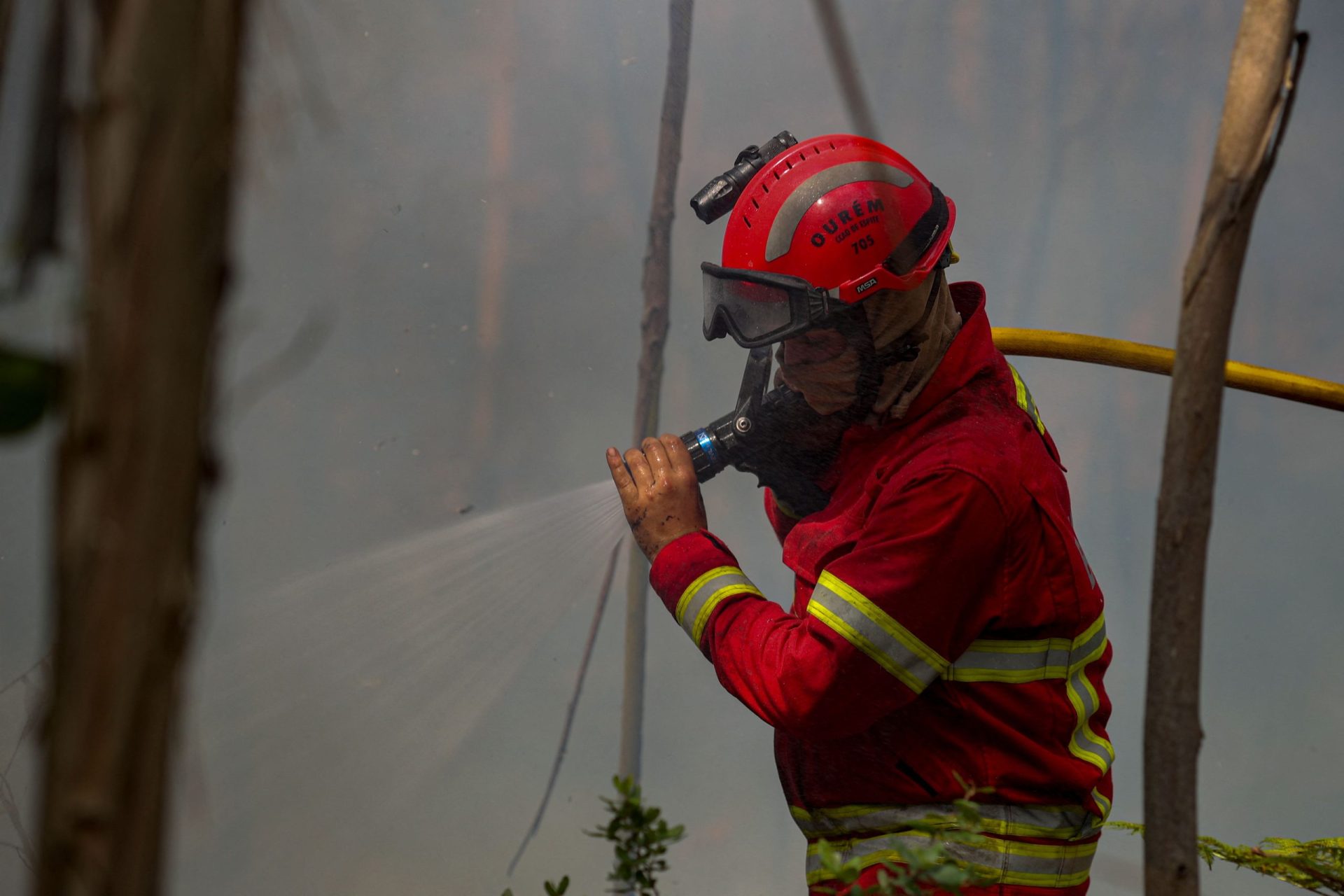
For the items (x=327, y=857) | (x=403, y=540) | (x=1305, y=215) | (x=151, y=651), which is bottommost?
(x=151, y=651)

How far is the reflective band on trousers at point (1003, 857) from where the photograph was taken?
1.49 metres

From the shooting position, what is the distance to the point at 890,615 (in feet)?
4.57

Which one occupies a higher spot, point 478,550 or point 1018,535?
point 478,550

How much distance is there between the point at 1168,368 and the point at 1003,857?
1.13 metres

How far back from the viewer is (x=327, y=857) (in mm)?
2934

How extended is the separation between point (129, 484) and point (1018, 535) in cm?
121

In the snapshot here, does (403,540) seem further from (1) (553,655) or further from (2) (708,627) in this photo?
(2) (708,627)

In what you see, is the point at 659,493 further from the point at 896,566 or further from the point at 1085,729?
the point at 1085,729

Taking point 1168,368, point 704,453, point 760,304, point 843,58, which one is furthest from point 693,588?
point 1168,368

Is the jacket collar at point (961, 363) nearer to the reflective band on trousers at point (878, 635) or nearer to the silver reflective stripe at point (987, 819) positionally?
the reflective band on trousers at point (878, 635)

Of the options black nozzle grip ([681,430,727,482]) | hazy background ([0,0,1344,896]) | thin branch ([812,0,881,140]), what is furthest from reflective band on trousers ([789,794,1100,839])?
hazy background ([0,0,1344,896])

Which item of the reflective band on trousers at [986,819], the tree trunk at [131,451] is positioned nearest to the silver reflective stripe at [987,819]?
the reflective band on trousers at [986,819]

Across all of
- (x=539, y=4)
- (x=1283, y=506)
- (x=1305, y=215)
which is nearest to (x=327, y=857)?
(x=539, y=4)

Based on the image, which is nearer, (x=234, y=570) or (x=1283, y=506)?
(x=234, y=570)
